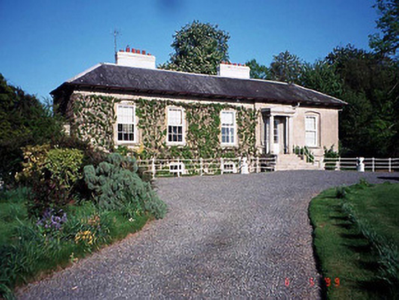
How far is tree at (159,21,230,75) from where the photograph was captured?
40.9 m

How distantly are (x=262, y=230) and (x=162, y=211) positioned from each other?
2.41 meters

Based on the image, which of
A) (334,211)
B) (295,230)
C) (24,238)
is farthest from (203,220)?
(24,238)

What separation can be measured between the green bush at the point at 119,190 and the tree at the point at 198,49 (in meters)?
32.0

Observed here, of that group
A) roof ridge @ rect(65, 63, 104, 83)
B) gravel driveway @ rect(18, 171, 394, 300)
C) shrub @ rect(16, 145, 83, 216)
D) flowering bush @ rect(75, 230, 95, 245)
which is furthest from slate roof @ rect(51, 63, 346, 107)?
flowering bush @ rect(75, 230, 95, 245)

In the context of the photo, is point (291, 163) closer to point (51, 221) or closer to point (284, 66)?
point (51, 221)

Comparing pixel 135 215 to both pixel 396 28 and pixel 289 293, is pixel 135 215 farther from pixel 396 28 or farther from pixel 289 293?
pixel 396 28

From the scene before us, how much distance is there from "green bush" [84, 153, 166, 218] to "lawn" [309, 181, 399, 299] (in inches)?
142

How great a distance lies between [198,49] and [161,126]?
2368cm

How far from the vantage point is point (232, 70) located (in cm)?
2600

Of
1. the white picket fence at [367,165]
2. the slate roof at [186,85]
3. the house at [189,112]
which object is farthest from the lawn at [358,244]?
the white picket fence at [367,165]

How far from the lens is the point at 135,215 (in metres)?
8.21

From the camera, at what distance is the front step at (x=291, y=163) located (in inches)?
879

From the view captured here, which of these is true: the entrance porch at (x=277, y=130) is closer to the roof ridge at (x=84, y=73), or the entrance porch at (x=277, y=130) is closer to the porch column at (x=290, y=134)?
the porch column at (x=290, y=134)

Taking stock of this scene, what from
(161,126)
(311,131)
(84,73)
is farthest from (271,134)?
(84,73)
